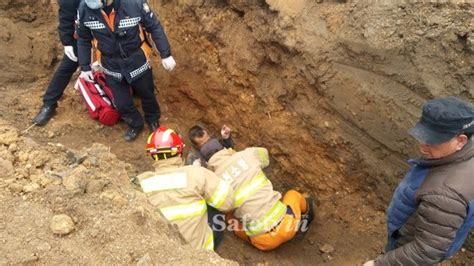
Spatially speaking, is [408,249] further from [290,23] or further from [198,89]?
[198,89]

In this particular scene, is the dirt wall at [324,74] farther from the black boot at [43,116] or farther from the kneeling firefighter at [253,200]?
the black boot at [43,116]

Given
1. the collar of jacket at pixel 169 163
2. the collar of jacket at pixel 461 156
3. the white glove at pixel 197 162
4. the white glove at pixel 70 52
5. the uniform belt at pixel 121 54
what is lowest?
the white glove at pixel 197 162

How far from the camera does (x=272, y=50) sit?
15.2ft

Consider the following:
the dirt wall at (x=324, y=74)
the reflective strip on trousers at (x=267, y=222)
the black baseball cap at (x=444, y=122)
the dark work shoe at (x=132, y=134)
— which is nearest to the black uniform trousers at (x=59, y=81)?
the dark work shoe at (x=132, y=134)

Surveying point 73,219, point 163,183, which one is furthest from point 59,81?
Answer: point 73,219

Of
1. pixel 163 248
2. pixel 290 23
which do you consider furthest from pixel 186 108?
pixel 163 248

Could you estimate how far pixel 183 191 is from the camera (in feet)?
11.2

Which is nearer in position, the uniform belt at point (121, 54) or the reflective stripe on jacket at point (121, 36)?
the reflective stripe on jacket at point (121, 36)

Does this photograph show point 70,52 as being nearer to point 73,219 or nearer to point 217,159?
point 217,159

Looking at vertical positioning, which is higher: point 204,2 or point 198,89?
point 204,2

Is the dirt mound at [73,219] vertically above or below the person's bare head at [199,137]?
above

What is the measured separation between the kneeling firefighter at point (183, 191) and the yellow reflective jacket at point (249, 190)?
8.9 inches

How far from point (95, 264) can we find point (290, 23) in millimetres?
2986

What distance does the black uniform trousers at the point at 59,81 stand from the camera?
200 inches
